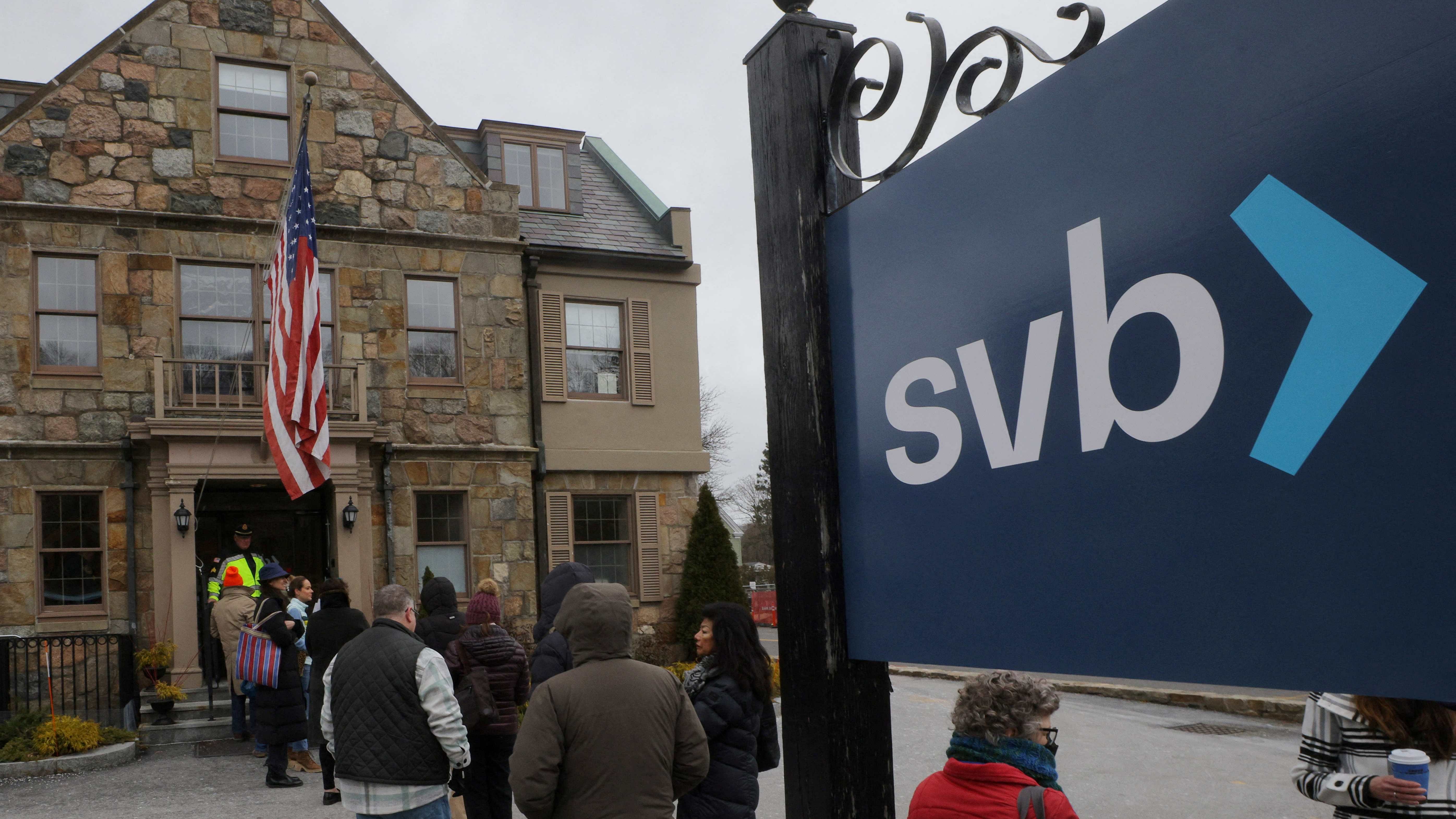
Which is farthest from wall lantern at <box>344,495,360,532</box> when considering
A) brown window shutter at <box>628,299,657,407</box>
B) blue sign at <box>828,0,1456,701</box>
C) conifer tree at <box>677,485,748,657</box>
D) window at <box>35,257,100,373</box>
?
blue sign at <box>828,0,1456,701</box>

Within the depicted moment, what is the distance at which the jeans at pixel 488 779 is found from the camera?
21.4 feet

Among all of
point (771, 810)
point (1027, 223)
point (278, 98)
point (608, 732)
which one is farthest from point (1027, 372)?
point (278, 98)

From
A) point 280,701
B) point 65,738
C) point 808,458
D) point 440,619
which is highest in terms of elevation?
point 808,458

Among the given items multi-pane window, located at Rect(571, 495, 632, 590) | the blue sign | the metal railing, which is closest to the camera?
the blue sign

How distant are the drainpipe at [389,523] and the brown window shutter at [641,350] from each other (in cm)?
391

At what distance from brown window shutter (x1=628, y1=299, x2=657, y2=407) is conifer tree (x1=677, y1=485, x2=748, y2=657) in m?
1.76

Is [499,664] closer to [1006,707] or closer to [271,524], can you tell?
[1006,707]

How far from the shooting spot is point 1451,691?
1109mm

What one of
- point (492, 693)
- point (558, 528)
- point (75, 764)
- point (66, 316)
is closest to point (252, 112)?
point (66, 316)

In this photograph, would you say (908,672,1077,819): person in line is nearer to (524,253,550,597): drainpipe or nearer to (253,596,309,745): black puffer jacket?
(253,596,309,745): black puffer jacket

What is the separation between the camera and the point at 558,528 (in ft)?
53.9

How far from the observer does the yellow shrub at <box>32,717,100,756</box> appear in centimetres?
1025

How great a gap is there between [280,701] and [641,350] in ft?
30.0

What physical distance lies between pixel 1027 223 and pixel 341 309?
1467 centimetres
